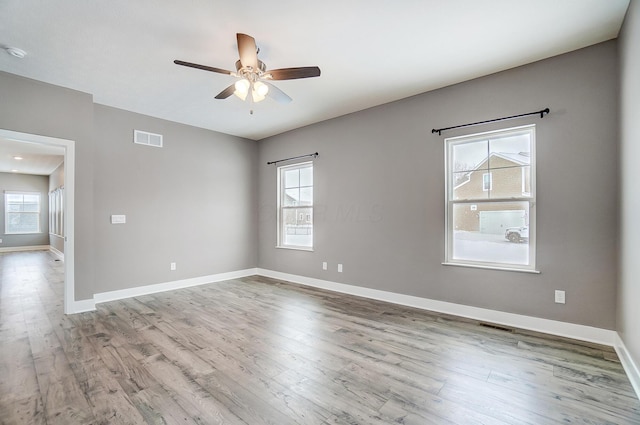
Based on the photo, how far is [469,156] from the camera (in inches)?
142

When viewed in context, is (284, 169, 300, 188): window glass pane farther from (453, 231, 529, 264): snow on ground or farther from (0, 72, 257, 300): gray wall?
(453, 231, 529, 264): snow on ground

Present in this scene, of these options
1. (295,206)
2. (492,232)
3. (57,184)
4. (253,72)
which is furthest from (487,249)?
(57,184)

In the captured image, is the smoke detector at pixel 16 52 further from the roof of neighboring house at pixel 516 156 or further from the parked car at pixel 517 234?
the parked car at pixel 517 234

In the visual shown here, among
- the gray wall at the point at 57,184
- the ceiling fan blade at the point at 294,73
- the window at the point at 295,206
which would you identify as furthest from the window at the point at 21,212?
the ceiling fan blade at the point at 294,73

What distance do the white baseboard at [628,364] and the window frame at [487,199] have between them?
2.72 ft

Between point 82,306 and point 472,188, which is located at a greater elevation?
point 472,188

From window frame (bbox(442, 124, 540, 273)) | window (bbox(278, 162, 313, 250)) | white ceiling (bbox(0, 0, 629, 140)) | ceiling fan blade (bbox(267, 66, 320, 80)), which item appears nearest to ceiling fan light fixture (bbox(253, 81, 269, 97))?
ceiling fan blade (bbox(267, 66, 320, 80))

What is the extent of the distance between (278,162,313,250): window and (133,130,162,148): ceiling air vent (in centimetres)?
217

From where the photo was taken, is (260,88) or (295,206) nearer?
(260,88)

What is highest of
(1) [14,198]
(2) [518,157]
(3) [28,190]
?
(3) [28,190]

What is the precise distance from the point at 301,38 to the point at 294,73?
422 millimetres

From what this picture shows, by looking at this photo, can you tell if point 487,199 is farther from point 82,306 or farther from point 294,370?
point 82,306

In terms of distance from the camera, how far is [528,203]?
315cm

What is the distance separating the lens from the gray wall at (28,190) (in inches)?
396
